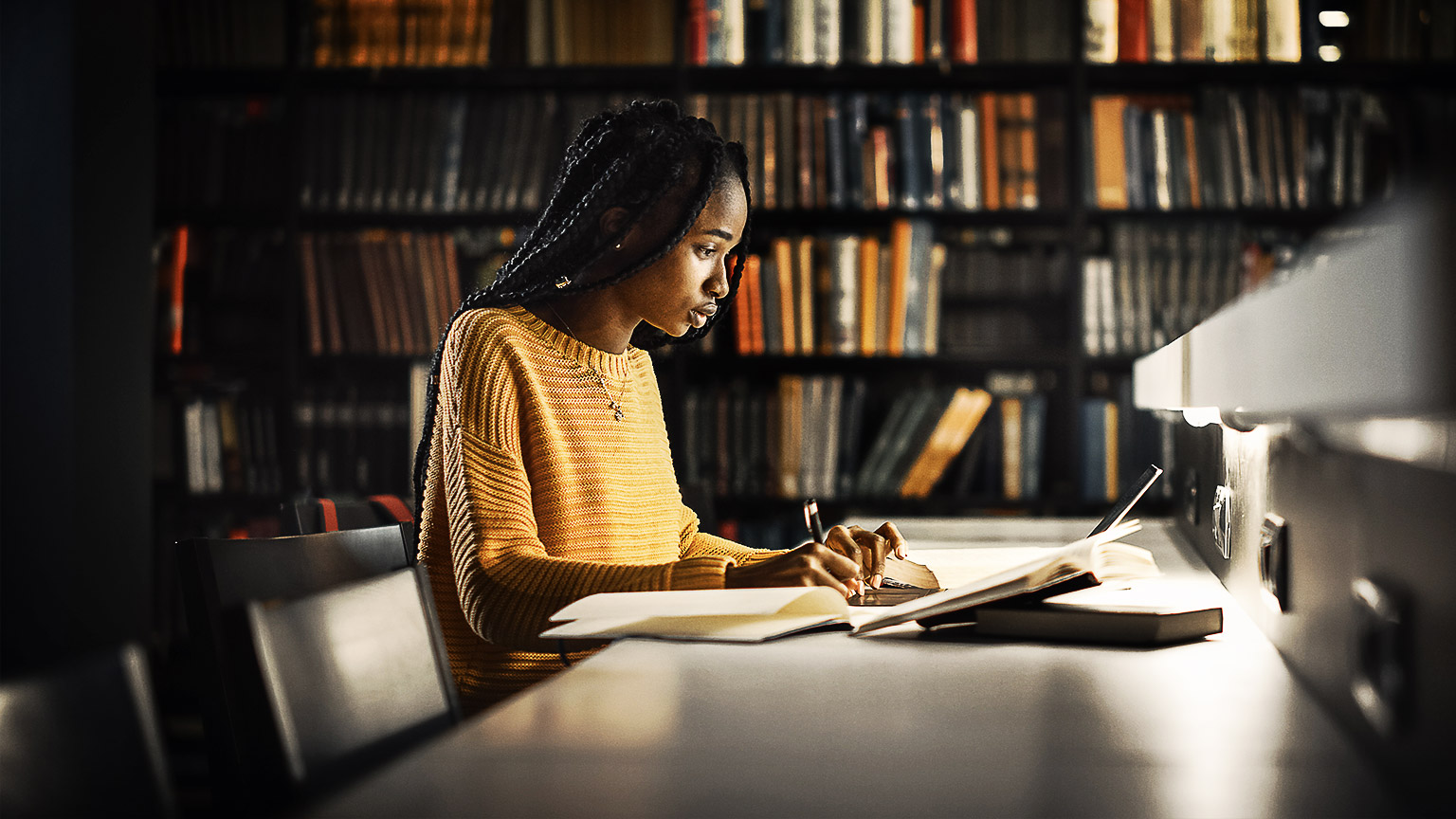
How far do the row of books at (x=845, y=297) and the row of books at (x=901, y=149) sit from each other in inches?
3.9

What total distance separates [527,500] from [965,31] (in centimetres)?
197

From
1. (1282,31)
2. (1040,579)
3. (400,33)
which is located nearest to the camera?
(1040,579)

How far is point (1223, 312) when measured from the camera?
102 cm

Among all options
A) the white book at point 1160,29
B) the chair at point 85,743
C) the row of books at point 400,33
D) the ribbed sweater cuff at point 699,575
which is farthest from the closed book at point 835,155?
the chair at point 85,743

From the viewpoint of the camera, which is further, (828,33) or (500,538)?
(828,33)

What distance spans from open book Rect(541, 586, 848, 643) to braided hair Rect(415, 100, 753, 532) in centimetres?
45

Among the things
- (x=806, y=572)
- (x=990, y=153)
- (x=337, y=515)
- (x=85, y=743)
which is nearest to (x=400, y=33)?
(x=990, y=153)

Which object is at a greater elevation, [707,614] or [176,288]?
[176,288]

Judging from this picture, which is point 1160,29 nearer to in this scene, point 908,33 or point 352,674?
point 908,33

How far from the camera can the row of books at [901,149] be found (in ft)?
8.88

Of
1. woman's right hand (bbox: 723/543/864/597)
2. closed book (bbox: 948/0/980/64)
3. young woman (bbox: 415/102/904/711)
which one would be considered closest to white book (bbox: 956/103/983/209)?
closed book (bbox: 948/0/980/64)

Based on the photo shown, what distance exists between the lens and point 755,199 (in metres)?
2.74

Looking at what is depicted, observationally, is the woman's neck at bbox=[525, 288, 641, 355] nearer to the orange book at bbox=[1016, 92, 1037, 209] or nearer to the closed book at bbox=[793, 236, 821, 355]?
the closed book at bbox=[793, 236, 821, 355]

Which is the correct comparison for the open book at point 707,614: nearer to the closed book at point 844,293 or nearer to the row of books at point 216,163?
the closed book at point 844,293
